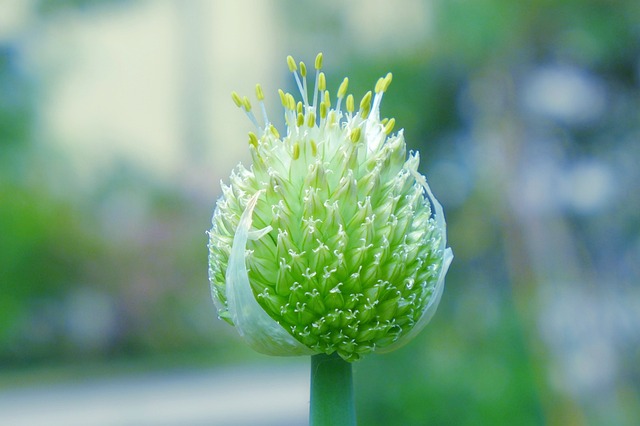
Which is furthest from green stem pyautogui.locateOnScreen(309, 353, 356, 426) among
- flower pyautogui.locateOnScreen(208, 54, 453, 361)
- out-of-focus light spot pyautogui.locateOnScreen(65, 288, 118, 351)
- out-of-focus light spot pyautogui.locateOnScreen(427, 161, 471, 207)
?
out-of-focus light spot pyautogui.locateOnScreen(65, 288, 118, 351)

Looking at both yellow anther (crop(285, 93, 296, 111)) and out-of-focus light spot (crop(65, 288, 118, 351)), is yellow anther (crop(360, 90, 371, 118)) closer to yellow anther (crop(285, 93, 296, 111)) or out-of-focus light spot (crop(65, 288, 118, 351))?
yellow anther (crop(285, 93, 296, 111))

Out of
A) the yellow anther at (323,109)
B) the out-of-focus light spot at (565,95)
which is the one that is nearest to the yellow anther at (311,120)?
the yellow anther at (323,109)

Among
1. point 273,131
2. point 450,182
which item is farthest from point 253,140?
point 450,182

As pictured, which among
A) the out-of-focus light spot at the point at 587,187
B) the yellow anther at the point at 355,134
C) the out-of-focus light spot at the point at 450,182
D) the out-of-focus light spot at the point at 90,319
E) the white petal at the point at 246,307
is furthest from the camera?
the out-of-focus light spot at the point at 90,319

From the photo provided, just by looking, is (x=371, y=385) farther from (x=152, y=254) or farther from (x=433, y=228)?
(x=152, y=254)

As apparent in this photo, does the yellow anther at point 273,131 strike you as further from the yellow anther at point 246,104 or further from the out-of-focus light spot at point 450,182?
the out-of-focus light spot at point 450,182
